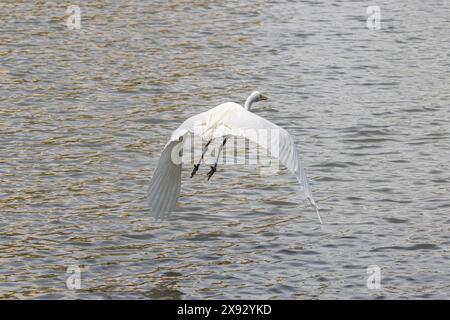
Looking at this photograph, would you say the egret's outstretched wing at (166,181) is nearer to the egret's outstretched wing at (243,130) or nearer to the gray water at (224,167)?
the egret's outstretched wing at (243,130)

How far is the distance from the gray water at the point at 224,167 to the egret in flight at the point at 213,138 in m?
0.76

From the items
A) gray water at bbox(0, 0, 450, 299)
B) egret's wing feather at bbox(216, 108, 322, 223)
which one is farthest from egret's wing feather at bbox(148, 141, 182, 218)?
egret's wing feather at bbox(216, 108, 322, 223)

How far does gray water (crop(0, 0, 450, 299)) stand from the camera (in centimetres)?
1266

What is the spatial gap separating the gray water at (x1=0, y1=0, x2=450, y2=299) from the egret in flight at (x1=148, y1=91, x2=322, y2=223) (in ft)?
2.48

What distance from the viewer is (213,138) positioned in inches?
460

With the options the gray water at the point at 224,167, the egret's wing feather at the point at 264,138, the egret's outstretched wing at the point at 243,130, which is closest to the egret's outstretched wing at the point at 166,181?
the egret's outstretched wing at the point at 243,130

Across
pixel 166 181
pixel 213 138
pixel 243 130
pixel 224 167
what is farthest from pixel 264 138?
pixel 224 167

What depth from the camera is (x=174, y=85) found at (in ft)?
67.3

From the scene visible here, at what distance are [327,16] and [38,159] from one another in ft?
36.9

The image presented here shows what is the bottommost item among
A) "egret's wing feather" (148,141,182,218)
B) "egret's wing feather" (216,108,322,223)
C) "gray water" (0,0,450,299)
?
"gray water" (0,0,450,299)

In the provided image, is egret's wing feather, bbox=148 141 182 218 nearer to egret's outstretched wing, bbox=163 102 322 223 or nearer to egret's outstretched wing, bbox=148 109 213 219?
egret's outstretched wing, bbox=148 109 213 219

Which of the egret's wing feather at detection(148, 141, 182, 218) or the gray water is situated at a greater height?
the egret's wing feather at detection(148, 141, 182, 218)

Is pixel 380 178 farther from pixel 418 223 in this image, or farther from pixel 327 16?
pixel 327 16
